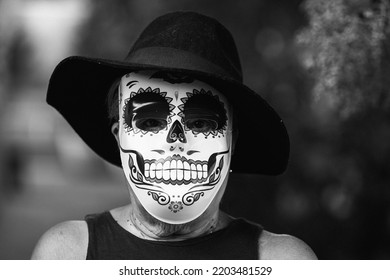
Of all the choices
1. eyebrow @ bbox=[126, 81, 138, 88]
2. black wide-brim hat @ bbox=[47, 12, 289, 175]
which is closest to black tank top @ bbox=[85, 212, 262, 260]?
black wide-brim hat @ bbox=[47, 12, 289, 175]

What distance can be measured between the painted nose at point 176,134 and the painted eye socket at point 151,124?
0.03 metres

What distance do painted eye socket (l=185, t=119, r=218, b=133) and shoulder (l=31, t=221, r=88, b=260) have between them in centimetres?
50

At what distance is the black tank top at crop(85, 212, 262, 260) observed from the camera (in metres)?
2.43

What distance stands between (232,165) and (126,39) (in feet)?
5.47

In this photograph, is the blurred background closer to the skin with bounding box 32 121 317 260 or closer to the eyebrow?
the skin with bounding box 32 121 317 260

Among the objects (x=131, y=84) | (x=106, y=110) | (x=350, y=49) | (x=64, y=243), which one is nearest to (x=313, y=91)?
(x=350, y=49)

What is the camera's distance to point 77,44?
4969 millimetres

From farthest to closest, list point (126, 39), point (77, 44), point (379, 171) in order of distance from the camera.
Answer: point (77, 44)
point (126, 39)
point (379, 171)

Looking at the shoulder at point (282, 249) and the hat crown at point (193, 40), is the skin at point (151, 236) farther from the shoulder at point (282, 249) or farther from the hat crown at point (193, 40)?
the hat crown at point (193, 40)

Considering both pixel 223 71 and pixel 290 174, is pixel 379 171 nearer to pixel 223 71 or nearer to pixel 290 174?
pixel 290 174

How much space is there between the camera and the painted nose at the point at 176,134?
2352 millimetres

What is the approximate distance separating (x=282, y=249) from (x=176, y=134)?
532mm

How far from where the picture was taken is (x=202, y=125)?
2424 millimetres

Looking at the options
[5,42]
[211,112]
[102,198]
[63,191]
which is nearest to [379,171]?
[211,112]
